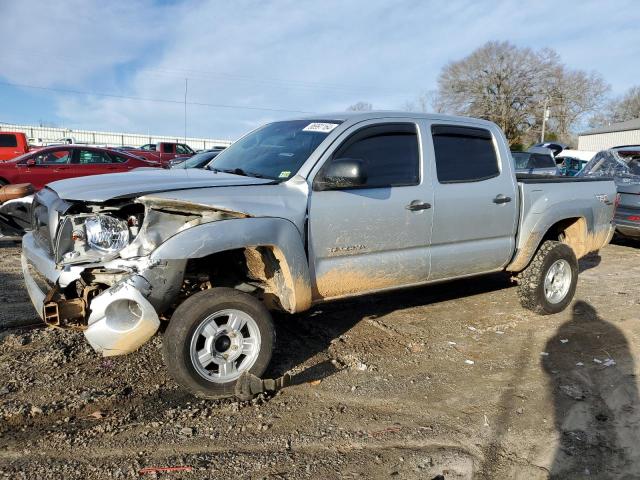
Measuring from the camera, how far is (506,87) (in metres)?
52.7

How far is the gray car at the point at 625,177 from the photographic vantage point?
29.9ft

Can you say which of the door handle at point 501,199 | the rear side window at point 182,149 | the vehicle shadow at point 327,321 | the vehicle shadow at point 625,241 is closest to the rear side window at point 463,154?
the door handle at point 501,199

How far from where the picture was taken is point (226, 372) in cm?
351

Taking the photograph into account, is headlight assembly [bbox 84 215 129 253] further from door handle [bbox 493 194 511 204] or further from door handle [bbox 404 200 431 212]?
door handle [bbox 493 194 511 204]

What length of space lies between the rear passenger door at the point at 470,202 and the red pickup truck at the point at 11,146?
60.1ft

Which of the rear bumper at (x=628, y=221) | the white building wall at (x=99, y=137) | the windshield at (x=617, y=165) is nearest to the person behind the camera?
the rear bumper at (x=628, y=221)

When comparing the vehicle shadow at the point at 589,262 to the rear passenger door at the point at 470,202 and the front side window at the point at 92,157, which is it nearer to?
the rear passenger door at the point at 470,202

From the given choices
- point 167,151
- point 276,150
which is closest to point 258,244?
point 276,150

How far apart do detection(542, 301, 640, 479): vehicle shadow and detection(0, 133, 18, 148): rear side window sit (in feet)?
63.8

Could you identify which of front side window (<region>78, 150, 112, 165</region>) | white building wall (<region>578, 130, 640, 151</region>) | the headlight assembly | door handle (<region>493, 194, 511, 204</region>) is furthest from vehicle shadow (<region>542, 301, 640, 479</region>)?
white building wall (<region>578, 130, 640, 151</region>)

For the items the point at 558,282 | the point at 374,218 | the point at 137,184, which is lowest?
the point at 558,282

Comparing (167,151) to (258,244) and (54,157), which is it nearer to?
(54,157)

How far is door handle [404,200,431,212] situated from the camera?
4242 millimetres

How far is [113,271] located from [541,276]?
Result: 13.8 ft
